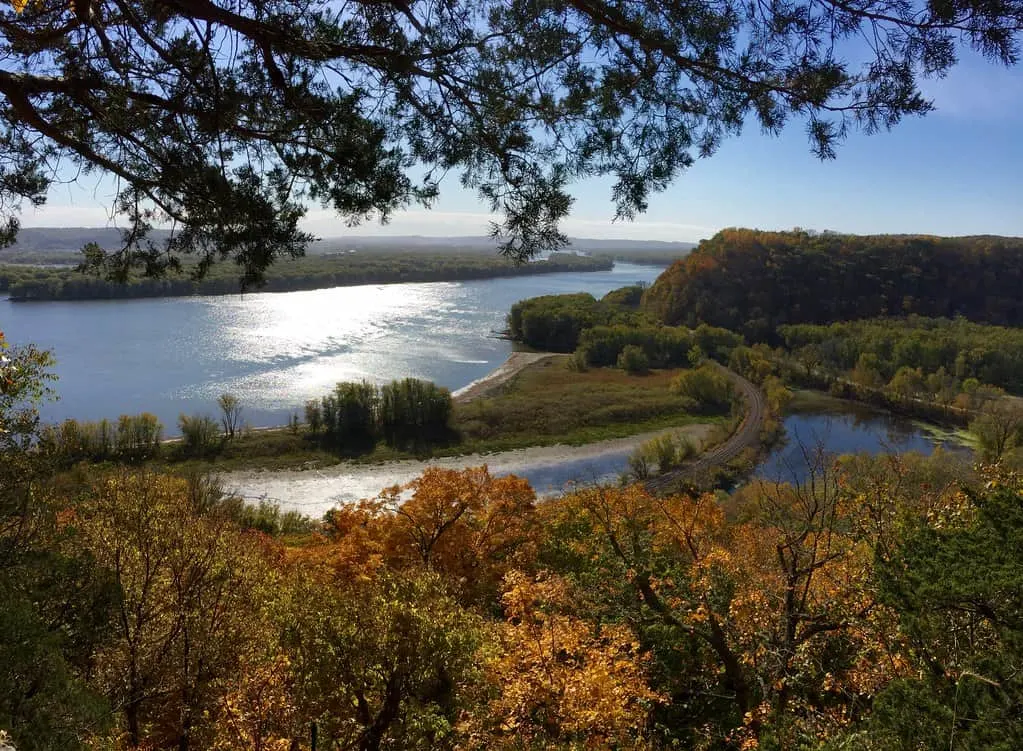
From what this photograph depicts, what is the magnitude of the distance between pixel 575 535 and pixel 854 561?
5.61m

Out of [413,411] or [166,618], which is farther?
[413,411]

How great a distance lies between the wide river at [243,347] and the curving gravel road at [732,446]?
16.6 metres

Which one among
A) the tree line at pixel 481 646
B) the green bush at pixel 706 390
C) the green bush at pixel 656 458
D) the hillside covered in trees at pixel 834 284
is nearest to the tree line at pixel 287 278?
the green bush at pixel 656 458

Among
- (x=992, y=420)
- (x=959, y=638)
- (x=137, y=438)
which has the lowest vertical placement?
(x=992, y=420)

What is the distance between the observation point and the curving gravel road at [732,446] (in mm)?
26391

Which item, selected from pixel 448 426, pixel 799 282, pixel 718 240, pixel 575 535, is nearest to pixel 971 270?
pixel 799 282

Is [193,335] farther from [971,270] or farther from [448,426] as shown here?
[971,270]

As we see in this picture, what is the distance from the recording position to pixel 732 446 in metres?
31.2

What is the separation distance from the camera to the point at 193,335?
146 ft

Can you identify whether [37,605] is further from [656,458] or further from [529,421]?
[529,421]

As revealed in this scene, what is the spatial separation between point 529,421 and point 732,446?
10.5 meters

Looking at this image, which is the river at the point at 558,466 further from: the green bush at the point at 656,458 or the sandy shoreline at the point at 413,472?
the green bush at the point at 656,458

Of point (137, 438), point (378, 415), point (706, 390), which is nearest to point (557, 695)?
point (137, 438)

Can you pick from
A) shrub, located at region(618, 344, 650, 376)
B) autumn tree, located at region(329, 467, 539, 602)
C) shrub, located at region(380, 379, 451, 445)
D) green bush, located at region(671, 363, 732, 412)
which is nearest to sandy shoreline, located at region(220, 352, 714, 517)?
shrub, located at region(380, 379, 451, 445)
